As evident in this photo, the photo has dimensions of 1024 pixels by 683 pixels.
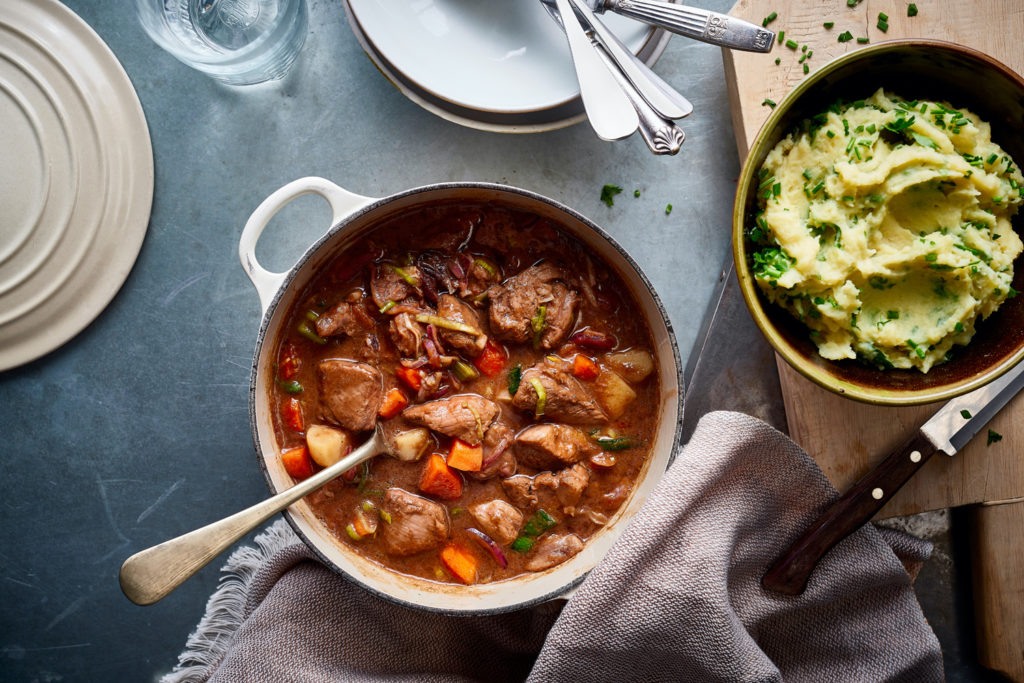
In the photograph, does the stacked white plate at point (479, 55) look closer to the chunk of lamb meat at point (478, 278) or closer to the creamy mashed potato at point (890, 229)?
the chunk of lamb meat at point (478, 278)

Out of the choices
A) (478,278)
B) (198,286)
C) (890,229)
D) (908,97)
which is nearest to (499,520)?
(478,278)

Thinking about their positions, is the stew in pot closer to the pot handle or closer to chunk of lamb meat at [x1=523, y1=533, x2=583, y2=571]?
chunk of lamb meat at [x1=523, y1=533, x2=583, y2=571]

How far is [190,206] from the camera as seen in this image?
305 cm

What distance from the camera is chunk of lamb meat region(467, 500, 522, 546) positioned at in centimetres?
277

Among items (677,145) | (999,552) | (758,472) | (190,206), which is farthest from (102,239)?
(999,552)

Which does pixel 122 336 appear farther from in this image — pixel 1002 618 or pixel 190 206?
pixel 1002 618

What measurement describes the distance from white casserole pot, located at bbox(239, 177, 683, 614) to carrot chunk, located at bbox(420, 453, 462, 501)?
1.19 ft

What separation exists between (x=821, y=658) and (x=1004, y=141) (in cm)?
207

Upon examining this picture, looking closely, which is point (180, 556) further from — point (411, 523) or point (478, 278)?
point (478, 278)

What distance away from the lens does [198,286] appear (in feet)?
10.1

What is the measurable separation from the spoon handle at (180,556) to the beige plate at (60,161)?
50.4 inches

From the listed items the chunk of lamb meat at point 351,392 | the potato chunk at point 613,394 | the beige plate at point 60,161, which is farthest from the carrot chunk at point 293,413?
the potato chunk at point 613,394

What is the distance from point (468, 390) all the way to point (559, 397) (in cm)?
37

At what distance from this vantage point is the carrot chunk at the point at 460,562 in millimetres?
2799
